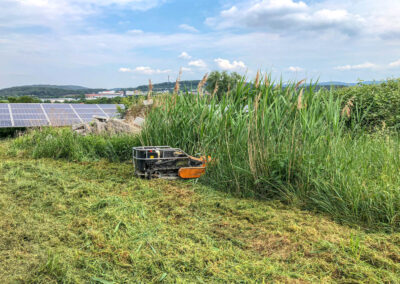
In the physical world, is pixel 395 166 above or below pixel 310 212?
above

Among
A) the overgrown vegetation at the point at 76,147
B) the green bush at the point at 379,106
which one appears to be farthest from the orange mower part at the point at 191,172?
the green bush at the point at 379,106

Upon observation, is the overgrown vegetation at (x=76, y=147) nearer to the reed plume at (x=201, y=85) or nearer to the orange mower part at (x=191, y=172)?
the reed plume at (x=201, y=85)

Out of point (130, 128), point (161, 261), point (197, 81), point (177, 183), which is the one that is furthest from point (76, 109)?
point (161, 261)

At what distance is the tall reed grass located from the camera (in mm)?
3216

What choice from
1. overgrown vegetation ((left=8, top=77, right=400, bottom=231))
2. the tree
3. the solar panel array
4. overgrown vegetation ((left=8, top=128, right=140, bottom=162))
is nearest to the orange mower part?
overgrown vegetation ((left=8, top=77, right=400, bottom=231))

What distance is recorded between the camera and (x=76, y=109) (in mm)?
13344

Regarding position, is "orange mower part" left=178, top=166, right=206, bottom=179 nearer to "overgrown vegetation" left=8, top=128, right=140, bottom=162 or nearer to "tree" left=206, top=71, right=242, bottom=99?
"tree" left=206, top=71, right=242, bottom=99

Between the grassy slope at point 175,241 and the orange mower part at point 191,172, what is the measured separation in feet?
1.34

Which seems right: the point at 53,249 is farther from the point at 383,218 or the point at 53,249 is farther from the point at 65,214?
the point at 383,218

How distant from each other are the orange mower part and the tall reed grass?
166 millimetres

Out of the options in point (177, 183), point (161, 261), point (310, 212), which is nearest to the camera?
point (161, 261)

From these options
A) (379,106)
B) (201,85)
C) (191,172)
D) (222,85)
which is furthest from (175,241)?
(222,85)

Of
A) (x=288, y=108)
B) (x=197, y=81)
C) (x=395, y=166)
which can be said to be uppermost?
(x=197, y=81)

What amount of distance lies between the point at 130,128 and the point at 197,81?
2.59 m
